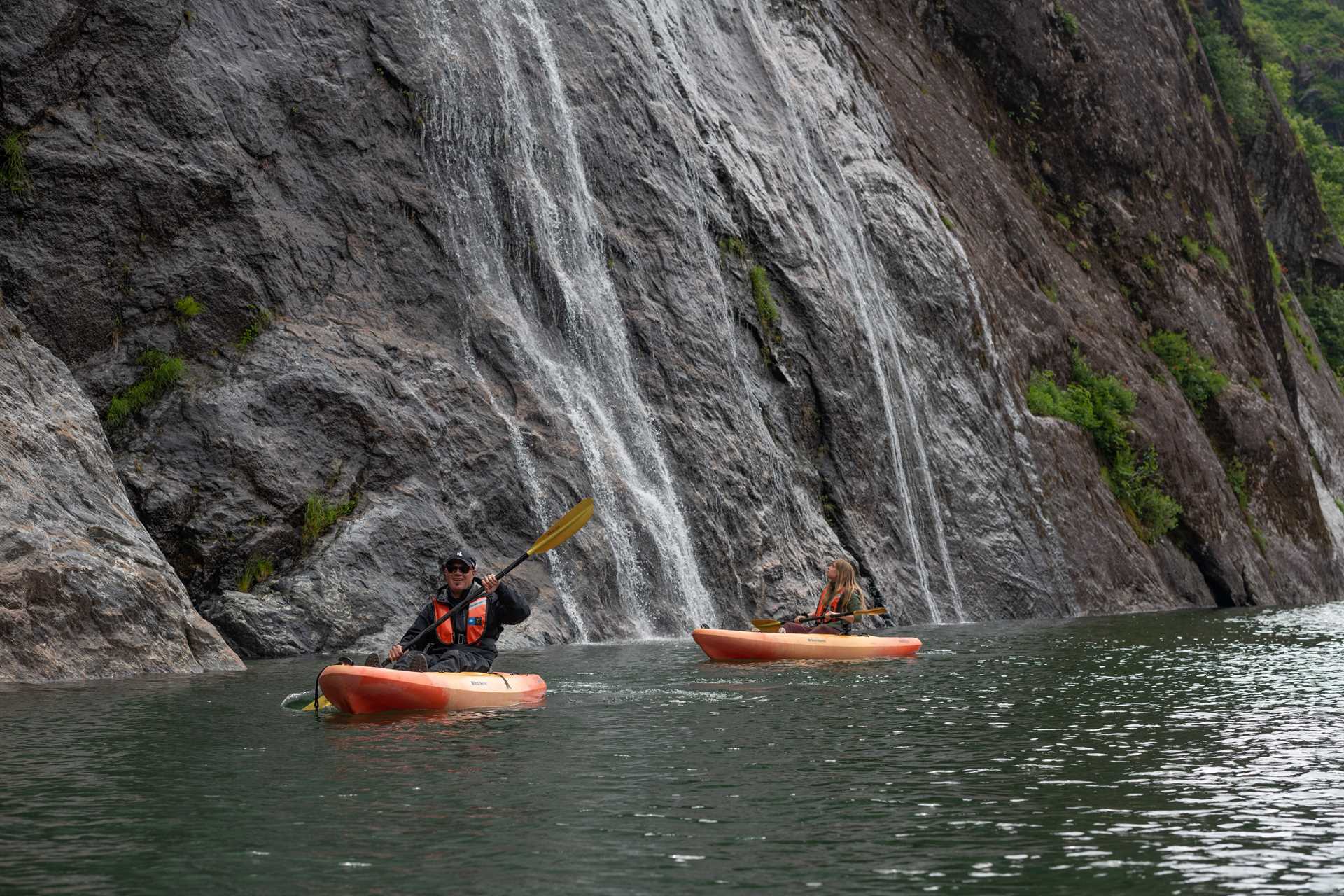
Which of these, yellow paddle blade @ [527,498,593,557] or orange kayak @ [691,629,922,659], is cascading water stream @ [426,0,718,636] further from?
yellow paddle blade @ [527,498,593,557]

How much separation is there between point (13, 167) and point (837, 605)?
34.5 ft

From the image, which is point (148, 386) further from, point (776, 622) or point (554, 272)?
→ point (776, 622)

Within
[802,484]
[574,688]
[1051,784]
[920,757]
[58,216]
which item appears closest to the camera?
[1051,784]

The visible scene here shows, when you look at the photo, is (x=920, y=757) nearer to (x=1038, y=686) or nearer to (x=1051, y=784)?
(x=1051, y=784)

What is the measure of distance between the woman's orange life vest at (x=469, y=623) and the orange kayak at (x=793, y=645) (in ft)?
11.2

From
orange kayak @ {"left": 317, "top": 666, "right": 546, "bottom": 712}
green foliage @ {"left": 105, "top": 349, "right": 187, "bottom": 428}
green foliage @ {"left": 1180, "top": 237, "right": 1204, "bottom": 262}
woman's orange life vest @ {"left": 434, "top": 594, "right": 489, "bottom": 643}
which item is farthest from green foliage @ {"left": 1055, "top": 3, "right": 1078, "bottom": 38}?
orange kayak @ {"left": 317, "top": 666, "right": 546, "bottom": 712}

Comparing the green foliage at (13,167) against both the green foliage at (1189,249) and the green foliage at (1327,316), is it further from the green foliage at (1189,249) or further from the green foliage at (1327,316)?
the green foliage at (1327,316)

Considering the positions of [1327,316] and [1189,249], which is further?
[1327,316]

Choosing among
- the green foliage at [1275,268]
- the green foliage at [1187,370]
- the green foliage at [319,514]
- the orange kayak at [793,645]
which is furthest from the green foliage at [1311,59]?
the green foliage at [319,514]

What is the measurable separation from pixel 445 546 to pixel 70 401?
4.45 meters

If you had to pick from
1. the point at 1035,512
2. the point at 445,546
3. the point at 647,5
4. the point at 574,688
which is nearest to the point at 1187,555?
the point at 1035,512

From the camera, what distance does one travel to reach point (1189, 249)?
136ft

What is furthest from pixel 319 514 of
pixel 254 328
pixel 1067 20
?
pixel 1067 20

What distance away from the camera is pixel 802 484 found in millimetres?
23484
